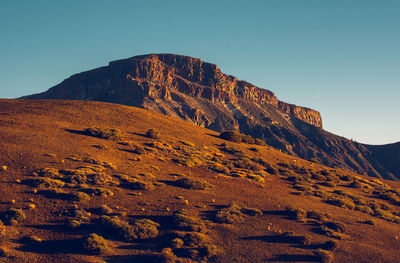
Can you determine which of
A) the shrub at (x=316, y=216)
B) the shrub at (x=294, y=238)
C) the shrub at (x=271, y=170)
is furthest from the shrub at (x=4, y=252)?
the shrub at (x=271, y=170)

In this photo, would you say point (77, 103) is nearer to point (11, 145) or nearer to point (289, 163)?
point (11, 145)

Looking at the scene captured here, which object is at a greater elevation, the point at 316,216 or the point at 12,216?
the point at 316,216

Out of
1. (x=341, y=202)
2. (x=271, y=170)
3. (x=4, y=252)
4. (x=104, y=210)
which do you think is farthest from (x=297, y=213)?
(x=4, y=252)

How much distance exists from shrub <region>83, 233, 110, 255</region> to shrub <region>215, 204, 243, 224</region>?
9.39 m

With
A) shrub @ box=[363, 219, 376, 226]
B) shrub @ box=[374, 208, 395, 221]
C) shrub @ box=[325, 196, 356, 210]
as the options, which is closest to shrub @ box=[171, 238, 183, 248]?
shrub @ box=[363, 219, 376, 226]

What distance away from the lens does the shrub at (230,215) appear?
24750mm

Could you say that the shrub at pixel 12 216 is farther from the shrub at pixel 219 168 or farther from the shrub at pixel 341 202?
the shrub at pixel 341 202

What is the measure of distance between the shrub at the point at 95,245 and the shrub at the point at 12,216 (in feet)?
16.1

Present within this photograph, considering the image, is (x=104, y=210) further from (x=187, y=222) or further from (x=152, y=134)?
(x=152, y=134)

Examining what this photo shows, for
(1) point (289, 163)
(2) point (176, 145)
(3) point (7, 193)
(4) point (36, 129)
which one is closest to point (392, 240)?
(1) point (289, 163)

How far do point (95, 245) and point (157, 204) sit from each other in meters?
7.52

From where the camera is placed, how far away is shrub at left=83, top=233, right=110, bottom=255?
1892 centimetres

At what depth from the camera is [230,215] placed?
83.1 ft

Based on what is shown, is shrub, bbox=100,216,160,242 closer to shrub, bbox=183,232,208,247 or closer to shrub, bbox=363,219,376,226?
shrub, bbox=183,232,208,247
